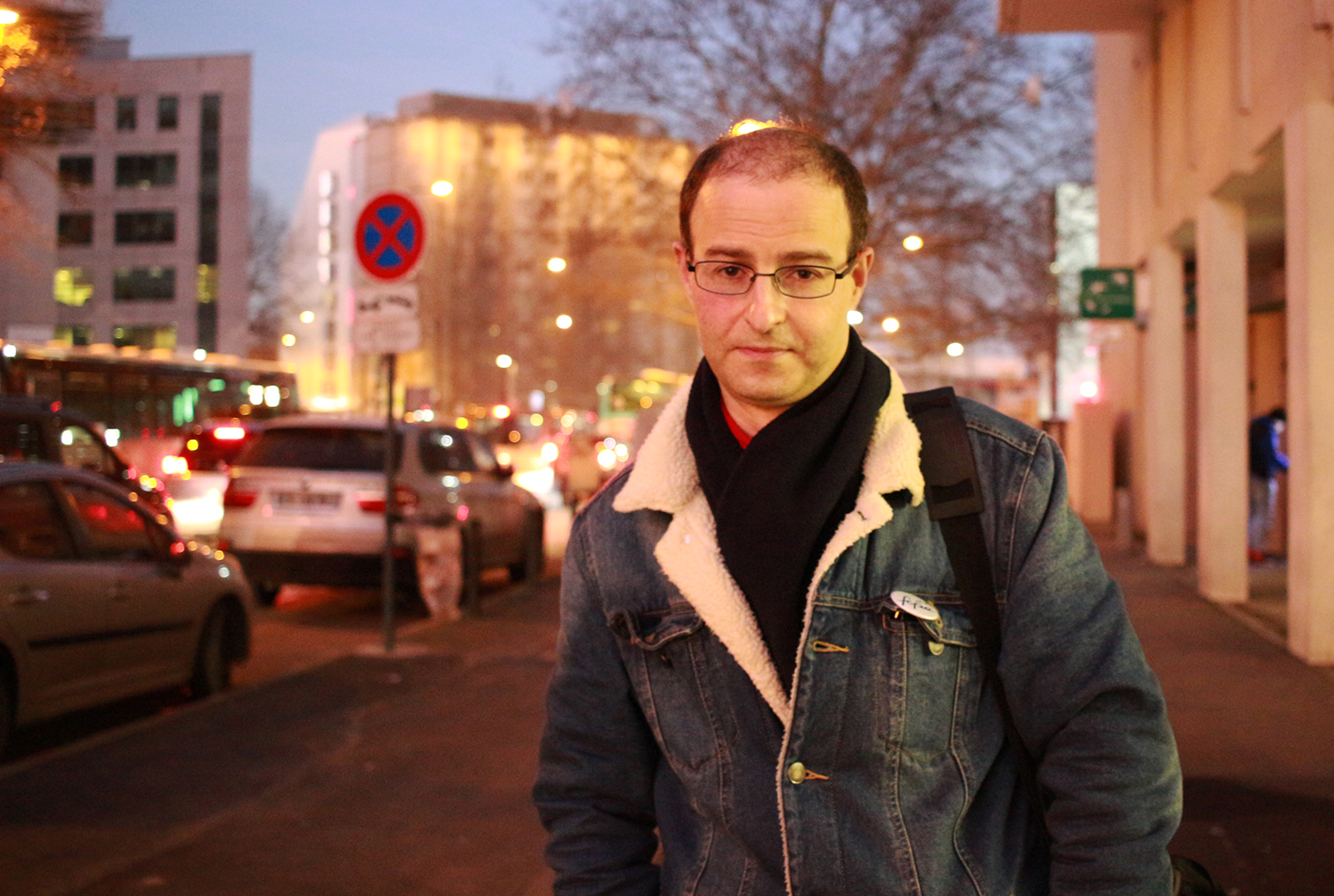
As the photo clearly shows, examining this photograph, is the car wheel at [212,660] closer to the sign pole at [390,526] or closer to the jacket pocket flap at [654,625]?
the sign pole at [390,526]

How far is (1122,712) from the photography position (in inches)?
74.6

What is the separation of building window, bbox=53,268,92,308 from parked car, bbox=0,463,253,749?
60.2m

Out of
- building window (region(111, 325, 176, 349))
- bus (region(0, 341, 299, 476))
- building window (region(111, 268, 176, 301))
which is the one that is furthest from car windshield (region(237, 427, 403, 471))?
building window (region(111, 268, 176, 301))

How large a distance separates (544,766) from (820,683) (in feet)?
1.80

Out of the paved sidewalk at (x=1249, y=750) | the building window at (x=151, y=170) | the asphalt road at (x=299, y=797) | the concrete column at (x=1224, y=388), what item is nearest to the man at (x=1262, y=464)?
the concrete column at (x=1224, y=388)

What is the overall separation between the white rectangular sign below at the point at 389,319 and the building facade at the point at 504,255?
21 centimetres

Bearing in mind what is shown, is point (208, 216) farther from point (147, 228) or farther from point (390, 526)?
point (390, 526)

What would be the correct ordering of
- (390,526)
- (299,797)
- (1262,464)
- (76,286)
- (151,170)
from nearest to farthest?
(299,797), (390,526), (1262,464), (76,286), (151,170)

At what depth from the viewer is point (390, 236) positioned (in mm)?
10250

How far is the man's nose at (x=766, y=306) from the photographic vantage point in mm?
1990

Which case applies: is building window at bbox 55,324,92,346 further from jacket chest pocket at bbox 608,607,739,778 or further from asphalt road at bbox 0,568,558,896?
jacket chest pocket at bbox 608,607,739,778

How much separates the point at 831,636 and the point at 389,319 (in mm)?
8676

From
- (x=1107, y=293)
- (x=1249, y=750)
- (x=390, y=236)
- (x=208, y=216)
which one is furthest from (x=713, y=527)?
(x=208, y=216)

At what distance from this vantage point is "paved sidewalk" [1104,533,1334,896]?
508 centimetres
